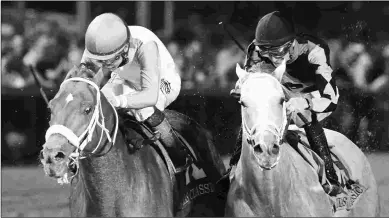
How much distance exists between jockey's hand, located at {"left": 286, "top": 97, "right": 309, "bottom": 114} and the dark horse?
105 cm

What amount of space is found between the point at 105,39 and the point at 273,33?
1223 millimetres

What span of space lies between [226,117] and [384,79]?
98.6 inches

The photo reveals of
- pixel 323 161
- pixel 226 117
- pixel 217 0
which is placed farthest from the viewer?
pixel 217 0

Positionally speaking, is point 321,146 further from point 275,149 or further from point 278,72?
point 275,149

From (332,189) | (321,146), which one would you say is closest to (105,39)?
(321,146)

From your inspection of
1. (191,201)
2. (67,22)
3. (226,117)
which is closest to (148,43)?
(191,201)

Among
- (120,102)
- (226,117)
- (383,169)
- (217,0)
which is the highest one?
(120,102)

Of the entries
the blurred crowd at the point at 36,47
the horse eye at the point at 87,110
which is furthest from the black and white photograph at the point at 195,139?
the blurred crowd at the point at 36,47

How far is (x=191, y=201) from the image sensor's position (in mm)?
7234

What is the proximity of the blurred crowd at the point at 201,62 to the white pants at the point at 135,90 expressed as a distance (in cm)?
468

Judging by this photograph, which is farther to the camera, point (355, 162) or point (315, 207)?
point (355, 162)

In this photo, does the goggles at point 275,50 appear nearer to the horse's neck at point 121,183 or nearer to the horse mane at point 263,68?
the horse mane at point 263,68

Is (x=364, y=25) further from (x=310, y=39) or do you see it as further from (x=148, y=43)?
(x=148, y=43)

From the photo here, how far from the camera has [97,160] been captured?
6.45m
